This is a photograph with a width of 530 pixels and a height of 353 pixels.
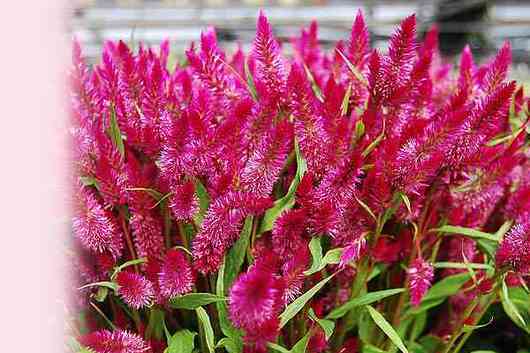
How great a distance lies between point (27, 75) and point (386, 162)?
42 centimetres

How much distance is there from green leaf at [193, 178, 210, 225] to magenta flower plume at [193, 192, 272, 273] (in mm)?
20

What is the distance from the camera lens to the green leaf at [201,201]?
683mm

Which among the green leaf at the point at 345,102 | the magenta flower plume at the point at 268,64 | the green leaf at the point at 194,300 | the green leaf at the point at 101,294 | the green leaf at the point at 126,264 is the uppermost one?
the magenta flower plume at the point at 268,64

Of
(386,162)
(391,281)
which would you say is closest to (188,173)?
(386,162)

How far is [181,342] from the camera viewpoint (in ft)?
2.29

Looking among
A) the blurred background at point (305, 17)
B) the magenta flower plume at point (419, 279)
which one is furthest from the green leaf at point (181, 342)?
the blurred background at point (305, 17)

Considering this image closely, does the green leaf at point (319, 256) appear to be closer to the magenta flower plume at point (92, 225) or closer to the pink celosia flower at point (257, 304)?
the pink celosia flower at point (257, 304)

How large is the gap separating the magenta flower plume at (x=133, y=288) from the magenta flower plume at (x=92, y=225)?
4cm

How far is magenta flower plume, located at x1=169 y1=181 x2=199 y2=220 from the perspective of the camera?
65 cm

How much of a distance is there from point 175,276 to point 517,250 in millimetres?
310

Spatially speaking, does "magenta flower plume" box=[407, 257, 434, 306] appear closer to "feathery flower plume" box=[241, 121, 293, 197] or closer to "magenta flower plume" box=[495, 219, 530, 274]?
"magenta flower plume" box=[495, 219, 530, 274]

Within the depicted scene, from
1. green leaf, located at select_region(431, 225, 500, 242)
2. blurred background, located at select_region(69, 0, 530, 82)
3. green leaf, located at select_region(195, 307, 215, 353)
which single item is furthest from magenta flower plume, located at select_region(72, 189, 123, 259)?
blurred background, located at select_region(69, 0, 530, 82)

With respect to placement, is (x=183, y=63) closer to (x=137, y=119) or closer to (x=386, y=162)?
(x=137, y=119)

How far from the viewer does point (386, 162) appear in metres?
0.69
